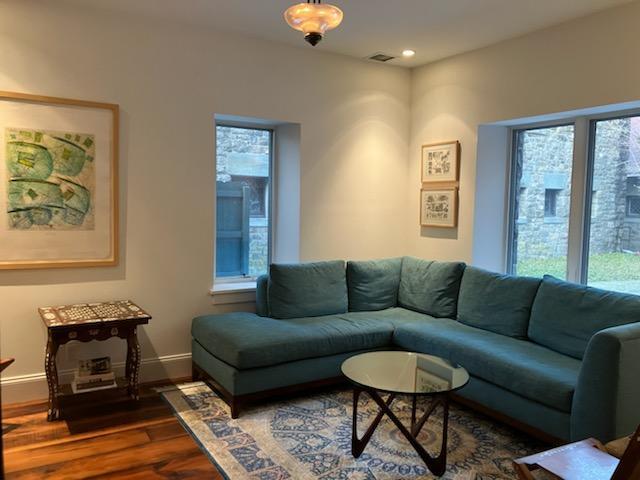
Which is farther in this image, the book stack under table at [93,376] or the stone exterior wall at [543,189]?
the stone exterior wall at [543,189]

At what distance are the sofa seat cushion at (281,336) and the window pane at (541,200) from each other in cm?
139

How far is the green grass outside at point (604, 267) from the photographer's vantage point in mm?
3574

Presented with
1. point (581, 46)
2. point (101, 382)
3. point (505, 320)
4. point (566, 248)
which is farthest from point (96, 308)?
point (581, 46)

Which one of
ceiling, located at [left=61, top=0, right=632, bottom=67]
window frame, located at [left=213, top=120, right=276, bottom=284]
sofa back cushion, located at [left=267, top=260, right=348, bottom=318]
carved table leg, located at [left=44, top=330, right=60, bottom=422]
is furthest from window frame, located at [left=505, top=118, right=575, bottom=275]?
carved table leg, located at [left=44, top=330, right=60, bottom=422]

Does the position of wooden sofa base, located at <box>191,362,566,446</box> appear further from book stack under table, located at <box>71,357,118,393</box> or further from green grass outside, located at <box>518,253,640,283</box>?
green grass outside, located at <box>518,253,640,283</box>

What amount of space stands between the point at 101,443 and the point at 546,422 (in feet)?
7.90

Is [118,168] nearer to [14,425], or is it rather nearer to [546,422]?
[14,425]

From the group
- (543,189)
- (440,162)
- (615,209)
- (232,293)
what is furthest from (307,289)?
(615,209)

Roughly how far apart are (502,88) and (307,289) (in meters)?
2.19

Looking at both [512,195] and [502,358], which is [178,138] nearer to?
[502,358]

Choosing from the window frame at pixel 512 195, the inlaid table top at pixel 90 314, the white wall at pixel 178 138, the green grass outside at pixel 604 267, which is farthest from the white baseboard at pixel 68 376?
the green grass outside at pixel 604 267

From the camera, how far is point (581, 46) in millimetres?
3504

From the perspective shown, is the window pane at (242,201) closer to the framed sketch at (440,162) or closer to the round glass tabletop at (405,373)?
the framed sketch at (440,162)

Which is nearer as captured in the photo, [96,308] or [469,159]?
[96,308]
